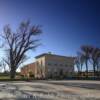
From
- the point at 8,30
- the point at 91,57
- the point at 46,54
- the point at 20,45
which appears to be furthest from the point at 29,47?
the point at 91,57

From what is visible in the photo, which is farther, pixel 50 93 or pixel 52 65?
pixel 52 65

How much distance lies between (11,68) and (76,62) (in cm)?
3850

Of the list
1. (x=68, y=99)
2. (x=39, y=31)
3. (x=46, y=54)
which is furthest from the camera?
(x=46, y=54)

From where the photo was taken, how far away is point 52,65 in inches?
3164

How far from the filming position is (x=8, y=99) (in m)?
13.3

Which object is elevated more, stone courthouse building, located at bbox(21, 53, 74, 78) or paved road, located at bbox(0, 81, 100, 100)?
stone courthouse building, located at bbox(21, 53, 74, 78)

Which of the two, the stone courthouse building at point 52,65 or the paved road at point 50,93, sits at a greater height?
the stone courthouse building at point 52,65

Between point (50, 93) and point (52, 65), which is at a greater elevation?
point (52, 65)

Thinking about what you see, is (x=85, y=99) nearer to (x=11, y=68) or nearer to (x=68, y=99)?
(x=68, y=99)

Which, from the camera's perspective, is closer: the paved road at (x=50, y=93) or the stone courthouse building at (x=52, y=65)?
the paved road at (x=50, y=93)

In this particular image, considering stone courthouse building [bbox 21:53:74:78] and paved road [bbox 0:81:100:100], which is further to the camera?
stone courthouse building [bbox 21:53:74:78]

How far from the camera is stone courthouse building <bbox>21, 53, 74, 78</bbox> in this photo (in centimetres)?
7912

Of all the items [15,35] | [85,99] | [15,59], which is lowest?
[85,99]

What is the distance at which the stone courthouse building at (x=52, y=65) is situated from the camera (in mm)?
79125
